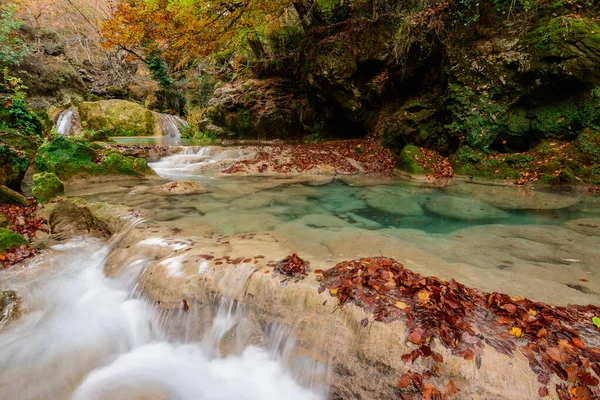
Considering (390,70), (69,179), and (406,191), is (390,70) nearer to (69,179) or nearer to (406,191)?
(406,191)

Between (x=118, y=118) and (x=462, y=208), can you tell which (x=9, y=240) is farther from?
(x=118, y=118)

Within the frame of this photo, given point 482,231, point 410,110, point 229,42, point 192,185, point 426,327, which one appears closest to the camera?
point 426,327

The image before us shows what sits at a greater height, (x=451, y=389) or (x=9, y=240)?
(x=9, y=240)

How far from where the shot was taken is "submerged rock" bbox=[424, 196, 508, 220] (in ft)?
19.2

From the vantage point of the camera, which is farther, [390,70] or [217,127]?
[217,127]

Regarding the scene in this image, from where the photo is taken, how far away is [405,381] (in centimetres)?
213

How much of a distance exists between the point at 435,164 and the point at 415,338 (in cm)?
874

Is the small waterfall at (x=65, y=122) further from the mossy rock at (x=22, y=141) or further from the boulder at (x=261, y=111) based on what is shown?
the mossy rock at (x=22, y=141)

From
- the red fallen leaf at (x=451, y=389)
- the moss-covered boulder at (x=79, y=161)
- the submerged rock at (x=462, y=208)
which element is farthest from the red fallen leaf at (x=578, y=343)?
the moss-covered boulder at (x=79, y=161)

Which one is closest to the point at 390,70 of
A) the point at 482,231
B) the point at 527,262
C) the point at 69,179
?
the point at 482,231

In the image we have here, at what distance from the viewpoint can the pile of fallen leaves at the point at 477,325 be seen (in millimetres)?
1937

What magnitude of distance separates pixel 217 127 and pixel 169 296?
16.7 m

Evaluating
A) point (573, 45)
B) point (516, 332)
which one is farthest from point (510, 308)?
point (573, 45)

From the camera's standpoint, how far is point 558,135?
8.31 m
